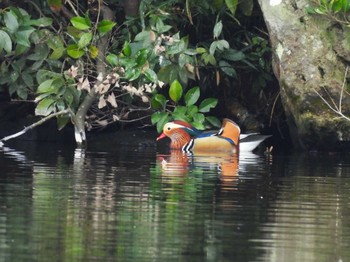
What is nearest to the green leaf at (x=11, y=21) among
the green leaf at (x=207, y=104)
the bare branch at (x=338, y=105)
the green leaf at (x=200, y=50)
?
the green leaf at (x=200, y=50)

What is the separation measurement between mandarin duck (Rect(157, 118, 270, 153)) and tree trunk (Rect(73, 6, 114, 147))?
2.77 ft

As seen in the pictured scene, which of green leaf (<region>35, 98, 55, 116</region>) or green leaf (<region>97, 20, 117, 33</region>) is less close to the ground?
green leaf (<region>97, 20, 117, 33</region>)

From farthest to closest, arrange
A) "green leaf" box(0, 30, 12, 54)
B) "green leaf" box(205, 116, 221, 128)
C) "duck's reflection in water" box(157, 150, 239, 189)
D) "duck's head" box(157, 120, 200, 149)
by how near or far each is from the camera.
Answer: "green leaf" box(205, 116, 221, 128) → "duck's head" box(157, 120, 200, 149) → "green leaf" box(0, 30, 12, 54) → "duck's reflection in water" box(157, 150, 239, 189)

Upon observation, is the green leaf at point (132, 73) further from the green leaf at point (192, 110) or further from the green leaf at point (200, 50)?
the green leaf at point (192, 110)

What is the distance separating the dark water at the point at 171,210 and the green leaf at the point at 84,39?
1.30 metres

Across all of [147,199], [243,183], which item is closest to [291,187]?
[243,183]

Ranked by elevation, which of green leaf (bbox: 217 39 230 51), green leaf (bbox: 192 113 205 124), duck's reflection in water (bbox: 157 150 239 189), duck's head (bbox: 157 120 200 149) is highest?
green leaf (bbox: 217 39 230 51)

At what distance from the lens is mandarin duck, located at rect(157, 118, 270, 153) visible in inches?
558

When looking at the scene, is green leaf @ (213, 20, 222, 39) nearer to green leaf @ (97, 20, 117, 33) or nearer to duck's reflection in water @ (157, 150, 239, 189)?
green leaf @ (97, 20, 117, 33)

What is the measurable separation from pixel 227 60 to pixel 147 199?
6025 mm

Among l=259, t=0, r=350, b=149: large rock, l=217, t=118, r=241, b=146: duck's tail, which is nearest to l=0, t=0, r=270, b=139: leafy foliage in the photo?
l=217, t=118, r=241, b=146: duck's tail

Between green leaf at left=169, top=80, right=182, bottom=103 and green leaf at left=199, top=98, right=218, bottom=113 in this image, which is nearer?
green leaf at left=169, top=80, right=182, bottom=103

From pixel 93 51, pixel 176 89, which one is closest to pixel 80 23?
pixel 93 51

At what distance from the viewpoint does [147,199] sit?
895 cm
